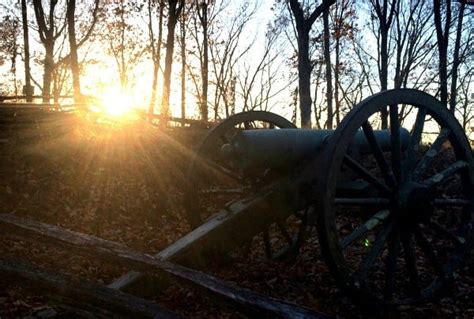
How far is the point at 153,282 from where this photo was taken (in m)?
3.50

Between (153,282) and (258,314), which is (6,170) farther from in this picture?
(258,314)

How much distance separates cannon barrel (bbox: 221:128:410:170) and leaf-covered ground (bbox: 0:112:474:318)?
1020 millimetres

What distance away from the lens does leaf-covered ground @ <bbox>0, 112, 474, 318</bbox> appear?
13.9 feet

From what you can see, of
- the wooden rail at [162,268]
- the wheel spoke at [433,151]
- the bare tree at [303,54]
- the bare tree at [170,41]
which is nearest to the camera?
the wooden rail at [162,268]

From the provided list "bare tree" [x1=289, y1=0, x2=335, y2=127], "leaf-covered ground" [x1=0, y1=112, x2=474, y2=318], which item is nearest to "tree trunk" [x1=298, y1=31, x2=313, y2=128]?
"bare tree" [x1=289, y1=0, x2=335, y2=127]

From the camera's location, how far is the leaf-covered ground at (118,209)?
4.23 meters

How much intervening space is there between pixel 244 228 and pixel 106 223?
335 centimetres

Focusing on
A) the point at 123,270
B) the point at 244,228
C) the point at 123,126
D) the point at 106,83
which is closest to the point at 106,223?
the point at 123,270

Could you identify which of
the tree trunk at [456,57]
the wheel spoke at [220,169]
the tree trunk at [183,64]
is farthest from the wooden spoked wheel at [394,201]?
the tree trunk at [183,64]

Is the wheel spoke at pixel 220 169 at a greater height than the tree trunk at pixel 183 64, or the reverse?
the tree trunk at pixel 183 64

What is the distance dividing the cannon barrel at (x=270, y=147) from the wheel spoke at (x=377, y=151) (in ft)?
1.61

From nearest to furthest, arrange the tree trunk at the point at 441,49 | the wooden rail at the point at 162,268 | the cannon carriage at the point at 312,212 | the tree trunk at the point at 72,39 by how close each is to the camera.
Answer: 1. the wooden rail at the point at 162,268
2. the cannon carriage at the point at 312,212
3. the tree trunk at the point at 72,39
4. the tree trunk at the point at 441,49

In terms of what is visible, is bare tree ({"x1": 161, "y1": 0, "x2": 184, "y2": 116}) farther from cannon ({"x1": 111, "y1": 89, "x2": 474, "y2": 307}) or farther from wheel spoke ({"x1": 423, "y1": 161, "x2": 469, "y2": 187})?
wheel spoke ({"x1": 423, "y1": 161, "x2": 469, "y2": 187})

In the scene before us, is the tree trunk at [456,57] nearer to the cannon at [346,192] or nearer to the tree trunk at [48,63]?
the tree trunk at [48,63]
